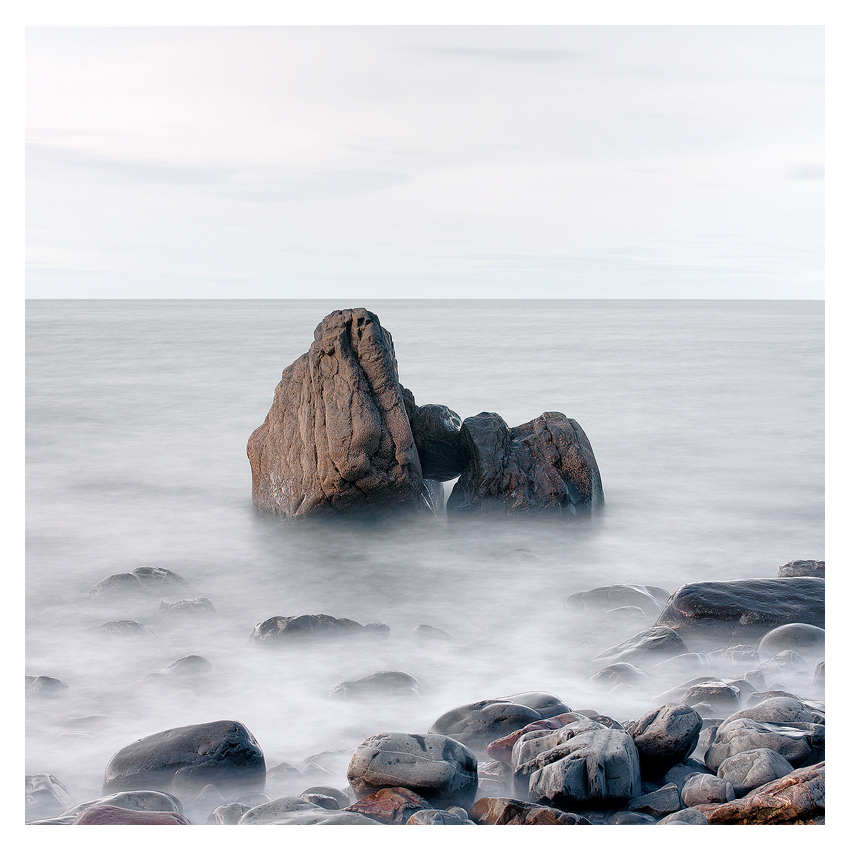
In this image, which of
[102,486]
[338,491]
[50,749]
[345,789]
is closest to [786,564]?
[338,491]

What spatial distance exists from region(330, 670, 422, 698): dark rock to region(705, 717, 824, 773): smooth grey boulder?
135 cm

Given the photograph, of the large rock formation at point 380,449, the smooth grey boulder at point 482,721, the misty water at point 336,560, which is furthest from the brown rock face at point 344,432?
the smooth grey boulder at point 482,721

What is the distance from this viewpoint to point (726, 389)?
1294cm

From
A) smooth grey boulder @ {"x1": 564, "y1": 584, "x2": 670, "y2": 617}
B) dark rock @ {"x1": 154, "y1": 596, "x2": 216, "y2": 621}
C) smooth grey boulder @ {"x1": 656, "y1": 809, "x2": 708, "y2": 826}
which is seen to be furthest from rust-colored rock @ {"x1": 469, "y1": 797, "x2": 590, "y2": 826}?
dark rock @ {"x1": 154, "y1": 596, "x2": 216, "y2": 621}

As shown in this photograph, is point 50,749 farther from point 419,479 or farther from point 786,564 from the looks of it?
point 786,564

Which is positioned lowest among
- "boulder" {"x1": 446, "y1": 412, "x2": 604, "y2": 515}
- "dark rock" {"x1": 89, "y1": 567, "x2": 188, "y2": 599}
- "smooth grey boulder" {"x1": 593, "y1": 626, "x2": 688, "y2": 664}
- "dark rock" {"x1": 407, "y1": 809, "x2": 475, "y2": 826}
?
"dark rock" {"x1": 407, "y1": 809, "x2": 475, "y2": 826}

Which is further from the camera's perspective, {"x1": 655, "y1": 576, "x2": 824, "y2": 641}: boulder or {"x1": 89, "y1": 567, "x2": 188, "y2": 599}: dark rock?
{"x1": 89, "y1": 567, "x2": 188, "y2": 599}: dark rock

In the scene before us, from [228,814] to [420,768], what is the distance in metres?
0.72

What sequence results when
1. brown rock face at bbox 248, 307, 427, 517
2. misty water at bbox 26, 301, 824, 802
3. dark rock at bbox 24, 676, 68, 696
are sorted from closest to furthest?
misty water at bbox 26, 301, 824, 802
dark rock at bbox 24, 676, 68, 696
brown rock face at bbox 248, 307, 427, 517

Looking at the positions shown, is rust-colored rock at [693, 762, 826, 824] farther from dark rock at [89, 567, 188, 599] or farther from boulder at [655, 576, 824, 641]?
dark rock at [89, 567, 188, 599]

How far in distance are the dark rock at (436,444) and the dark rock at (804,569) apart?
247cm

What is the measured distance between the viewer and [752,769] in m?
3.23

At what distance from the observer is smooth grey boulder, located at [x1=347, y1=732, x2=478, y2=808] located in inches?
127

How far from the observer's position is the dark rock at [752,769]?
10.5ft
